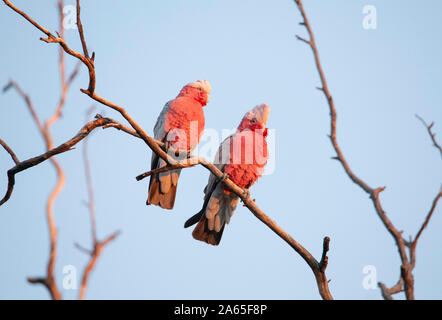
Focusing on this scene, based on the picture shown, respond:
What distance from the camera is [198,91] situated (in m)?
6.13

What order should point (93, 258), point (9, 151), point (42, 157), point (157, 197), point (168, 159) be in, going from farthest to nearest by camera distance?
point (157, 197)
point (93, 258)
point (168, 159)
point (9, 151)
point (42, 157)

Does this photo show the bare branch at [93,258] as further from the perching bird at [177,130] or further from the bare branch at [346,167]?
the bare branch at [346,167]

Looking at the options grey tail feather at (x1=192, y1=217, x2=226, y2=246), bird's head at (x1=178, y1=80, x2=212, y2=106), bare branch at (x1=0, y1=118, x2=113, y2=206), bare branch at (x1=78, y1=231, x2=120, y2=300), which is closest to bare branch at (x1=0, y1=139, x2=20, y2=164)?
bare branch at (x1=0, y1=118, x2=113, y2=206)

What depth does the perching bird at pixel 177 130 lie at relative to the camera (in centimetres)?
585

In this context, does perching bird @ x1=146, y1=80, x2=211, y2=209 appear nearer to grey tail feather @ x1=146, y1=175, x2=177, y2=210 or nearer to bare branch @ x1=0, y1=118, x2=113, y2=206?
grey tail feather @ x1=146, y1=175, x2=177, y2=210

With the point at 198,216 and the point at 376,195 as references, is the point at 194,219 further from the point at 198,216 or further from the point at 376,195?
the point at 376,195

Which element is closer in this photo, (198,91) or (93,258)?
(93,258)

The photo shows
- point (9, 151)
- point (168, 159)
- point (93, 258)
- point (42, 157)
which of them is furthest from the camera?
point (93, 258)

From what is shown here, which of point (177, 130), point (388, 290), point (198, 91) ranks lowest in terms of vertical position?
point (388, 290)

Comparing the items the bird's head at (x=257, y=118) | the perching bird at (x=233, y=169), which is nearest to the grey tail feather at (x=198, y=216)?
the perching bird at (x=233, y=169)

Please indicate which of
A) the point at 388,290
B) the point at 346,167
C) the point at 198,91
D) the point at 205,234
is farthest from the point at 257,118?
the point at 388,290

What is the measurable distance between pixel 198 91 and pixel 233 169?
1.15 metres
